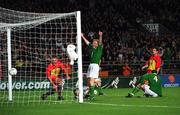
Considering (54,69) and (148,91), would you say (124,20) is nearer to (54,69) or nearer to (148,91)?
(148,91)

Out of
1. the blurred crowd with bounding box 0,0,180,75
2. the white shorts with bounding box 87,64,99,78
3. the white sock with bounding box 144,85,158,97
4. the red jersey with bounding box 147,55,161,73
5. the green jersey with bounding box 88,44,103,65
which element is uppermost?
the blurred crowd with bounding box 0,0,180,75

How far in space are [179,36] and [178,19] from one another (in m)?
2.72

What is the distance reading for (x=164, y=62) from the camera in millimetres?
29578

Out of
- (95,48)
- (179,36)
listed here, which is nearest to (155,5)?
(179,36)

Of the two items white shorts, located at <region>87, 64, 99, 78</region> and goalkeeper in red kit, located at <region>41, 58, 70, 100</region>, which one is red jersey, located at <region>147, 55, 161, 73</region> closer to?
white shorts, located at <region>87, 64, 99, 78</region>

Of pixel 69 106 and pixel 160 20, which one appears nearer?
pixel 69 106

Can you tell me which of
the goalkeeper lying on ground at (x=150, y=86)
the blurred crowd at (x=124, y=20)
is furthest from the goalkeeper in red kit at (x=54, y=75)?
the blurred crowd at (x=124, y=20)

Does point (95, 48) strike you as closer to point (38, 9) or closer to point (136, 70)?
point (136, 70)

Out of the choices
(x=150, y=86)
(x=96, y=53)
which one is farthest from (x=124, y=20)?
Result: (x=96, y=53)

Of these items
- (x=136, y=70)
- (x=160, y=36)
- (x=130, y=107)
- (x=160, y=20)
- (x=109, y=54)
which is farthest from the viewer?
(x=160, y=20)

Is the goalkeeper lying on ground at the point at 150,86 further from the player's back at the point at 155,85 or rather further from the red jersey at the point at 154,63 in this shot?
the red jersey at the point at 154,63

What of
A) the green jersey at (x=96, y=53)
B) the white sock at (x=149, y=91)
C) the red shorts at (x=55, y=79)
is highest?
the green jersey at (x=96, y=53)

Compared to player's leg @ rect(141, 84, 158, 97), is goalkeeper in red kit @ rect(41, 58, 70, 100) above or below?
above

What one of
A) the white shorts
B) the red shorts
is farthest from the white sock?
the red shorts
